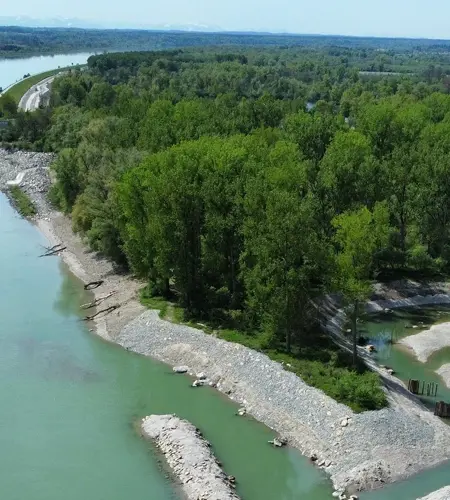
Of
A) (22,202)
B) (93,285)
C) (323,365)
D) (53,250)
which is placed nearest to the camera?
(323,365)

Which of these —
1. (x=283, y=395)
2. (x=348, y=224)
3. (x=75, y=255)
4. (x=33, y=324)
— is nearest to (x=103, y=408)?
(x=283, y=395)

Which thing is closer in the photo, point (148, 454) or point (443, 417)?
point (148, 454)

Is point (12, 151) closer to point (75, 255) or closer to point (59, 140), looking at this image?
point (59, 140)

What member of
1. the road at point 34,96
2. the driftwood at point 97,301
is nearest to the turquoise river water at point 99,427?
the driftwood at point 97,301

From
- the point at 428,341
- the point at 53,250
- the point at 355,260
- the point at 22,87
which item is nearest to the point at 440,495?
the point at 355,260

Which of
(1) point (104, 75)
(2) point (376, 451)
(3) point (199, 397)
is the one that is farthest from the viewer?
(1) point (104, 75)

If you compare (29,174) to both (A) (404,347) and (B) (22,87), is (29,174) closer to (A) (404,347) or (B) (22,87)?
(A) (404,347)
